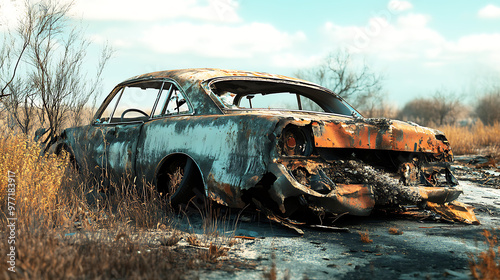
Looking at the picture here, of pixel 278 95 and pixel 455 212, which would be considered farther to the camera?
pixel 278 95

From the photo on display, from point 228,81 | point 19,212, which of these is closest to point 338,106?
point 228,81

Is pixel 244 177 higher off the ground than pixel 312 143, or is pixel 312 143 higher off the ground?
pixel 312 143

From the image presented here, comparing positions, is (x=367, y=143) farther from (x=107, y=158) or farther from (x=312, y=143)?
(x=107, y=158)

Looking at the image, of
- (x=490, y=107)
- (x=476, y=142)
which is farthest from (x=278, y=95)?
(x=490, y=107)

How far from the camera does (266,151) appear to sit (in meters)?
3.25

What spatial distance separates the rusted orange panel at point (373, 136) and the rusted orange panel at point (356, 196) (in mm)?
310

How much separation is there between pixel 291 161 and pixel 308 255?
2.26 feet

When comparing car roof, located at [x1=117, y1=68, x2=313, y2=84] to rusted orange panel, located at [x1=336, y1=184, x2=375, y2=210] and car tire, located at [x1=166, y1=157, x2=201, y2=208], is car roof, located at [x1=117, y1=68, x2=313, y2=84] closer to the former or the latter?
car tire, located at [x1=166, y1=157, x2=201, y2=208]

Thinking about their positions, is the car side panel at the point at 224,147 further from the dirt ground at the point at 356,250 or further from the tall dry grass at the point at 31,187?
the tall dry grass at the point at 31,187

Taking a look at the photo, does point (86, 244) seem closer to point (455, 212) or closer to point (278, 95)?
point (278, 95)

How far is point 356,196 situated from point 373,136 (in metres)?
0.51

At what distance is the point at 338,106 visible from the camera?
504 cm

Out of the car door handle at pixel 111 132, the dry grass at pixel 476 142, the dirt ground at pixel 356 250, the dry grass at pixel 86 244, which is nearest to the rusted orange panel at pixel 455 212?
the dirt ground at pixel 356 250

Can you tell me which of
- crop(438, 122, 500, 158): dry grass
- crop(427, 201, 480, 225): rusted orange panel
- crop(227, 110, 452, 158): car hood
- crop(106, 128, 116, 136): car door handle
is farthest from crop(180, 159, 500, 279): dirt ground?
crop(438, 122, 500, 158): dry grass
